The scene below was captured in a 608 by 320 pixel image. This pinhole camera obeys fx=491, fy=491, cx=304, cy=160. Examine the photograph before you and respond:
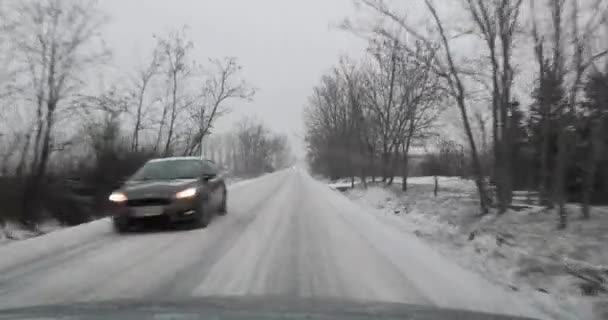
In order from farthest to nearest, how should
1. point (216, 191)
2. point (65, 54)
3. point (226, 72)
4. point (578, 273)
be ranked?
point (226, 72) → point (65, 54) → point (216, 191) → point (578, 273)

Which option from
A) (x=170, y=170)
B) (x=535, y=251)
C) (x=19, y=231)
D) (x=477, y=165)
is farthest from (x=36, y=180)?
(x=535, y=251)

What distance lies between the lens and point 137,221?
9.83 m

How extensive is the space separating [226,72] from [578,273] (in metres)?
33.6

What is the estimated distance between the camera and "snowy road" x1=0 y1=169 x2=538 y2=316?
16.5 feet

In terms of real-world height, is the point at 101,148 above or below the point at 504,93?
below

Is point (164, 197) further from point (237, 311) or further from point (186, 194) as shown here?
point (237, 311)

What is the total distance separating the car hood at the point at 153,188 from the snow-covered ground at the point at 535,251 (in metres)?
4.98

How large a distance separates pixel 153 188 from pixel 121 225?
3.40 feet

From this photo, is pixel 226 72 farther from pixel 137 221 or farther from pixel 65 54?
pixel 137 221

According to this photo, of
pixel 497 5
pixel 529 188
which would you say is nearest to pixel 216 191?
pixel 497 5

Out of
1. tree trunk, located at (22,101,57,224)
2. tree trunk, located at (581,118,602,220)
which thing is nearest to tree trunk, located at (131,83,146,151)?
tree trunk, located at (22,101,57,224)

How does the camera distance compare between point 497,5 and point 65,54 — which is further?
point 65,54

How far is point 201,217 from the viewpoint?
34.3ft

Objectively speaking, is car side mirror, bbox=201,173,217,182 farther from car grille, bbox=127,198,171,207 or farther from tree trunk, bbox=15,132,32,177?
tree trunk, bbox=15,132,32,177
